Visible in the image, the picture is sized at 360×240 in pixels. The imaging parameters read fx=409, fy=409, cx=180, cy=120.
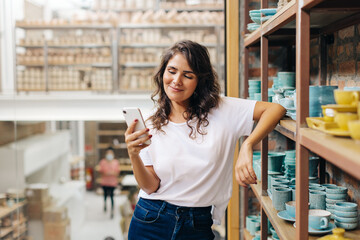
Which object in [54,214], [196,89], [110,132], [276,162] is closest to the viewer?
[196,89]

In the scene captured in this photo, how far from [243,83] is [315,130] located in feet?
4.91

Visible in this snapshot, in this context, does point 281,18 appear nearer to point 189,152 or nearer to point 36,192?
point 189,152

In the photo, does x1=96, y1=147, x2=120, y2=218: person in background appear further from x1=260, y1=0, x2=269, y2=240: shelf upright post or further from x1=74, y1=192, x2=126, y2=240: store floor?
x1=260, y1=0, x2=269, y2=240: shelf upright post

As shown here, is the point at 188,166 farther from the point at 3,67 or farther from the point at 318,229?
the point at 3,67

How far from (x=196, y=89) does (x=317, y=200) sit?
637 millimetres

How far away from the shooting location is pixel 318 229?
52.2 inches

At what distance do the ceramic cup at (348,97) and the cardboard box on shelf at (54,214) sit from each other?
3.97 meters

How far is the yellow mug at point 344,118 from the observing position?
2.96ft

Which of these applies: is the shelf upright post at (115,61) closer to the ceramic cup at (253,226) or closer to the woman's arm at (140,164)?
the ceramic cup at (253,226)

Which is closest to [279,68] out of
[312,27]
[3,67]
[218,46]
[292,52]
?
[292,52]

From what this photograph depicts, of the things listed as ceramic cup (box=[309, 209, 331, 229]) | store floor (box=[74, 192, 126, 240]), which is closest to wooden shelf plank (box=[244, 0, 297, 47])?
ceramic cup (box=[309, 209, 331, 229])

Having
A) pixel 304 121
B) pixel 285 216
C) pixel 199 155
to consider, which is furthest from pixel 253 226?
pixel 304 121

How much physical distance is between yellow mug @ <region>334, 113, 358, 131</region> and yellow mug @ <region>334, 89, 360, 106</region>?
0.03 meters

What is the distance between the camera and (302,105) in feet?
3.92
